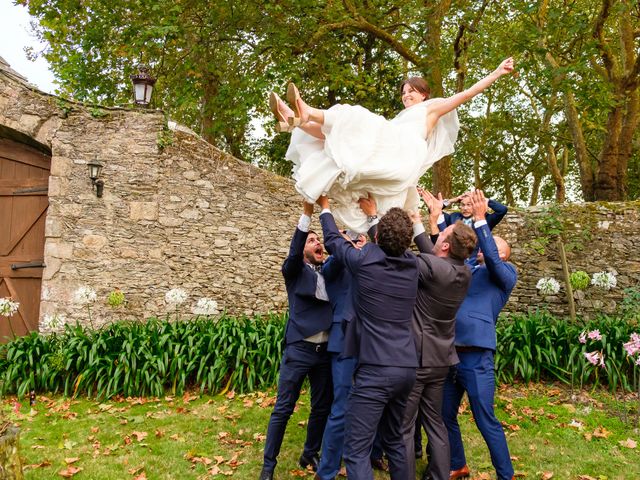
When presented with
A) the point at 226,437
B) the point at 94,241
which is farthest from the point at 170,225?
the point at 226,437

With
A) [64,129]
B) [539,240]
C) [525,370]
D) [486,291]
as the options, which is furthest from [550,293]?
[64,129]

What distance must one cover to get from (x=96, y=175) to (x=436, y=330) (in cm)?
629

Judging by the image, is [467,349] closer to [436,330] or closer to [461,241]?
[436,330]

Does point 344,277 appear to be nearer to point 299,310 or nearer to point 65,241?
point 299,310

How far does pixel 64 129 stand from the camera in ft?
26.4

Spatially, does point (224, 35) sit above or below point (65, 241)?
above

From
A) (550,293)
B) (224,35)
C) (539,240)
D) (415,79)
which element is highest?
(224,35)

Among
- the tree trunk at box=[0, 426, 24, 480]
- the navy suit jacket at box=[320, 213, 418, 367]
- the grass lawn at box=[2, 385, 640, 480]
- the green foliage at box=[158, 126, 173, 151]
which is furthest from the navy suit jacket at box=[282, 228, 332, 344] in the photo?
the green foliage at box=[158, 126, 173, 151]

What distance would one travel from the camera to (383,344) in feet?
10.2

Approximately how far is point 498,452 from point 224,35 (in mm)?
9031

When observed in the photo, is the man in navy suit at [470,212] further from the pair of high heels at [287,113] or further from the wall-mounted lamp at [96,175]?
the wall-mounted lamp at [96,175]

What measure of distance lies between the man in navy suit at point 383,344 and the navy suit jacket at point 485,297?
72 cm

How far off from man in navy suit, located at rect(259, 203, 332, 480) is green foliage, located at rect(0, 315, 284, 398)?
2.23 m

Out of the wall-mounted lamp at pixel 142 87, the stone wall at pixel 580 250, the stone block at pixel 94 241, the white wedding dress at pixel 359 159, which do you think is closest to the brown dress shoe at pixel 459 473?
the white wedding dress at pixel 359 159
